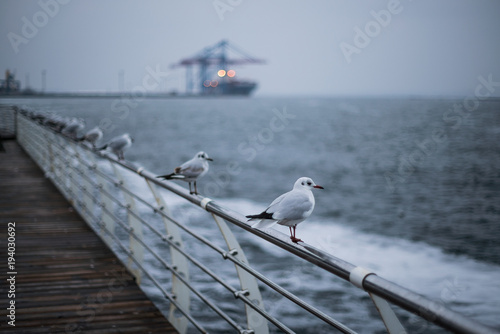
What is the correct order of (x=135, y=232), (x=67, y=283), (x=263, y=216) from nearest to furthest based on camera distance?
(x=263, y=216) < (x=67, y=283) < (x=135, y=232)

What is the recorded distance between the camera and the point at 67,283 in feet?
9.95

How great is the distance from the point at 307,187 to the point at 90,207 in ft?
10.7

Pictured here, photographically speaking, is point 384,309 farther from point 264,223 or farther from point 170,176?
point 170,176

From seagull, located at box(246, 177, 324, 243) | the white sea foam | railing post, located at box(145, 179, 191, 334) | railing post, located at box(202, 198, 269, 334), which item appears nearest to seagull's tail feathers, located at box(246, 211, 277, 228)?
seagull, located at box(246, 177, 324, 243)

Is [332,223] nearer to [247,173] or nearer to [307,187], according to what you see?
[247,173]

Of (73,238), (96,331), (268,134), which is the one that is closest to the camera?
(96,331)

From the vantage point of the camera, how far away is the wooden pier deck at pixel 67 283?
98.0 inches

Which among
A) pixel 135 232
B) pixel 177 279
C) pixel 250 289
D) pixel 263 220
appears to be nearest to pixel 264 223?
pixel 263 220

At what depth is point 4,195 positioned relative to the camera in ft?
19.0

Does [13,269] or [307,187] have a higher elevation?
[307,187]

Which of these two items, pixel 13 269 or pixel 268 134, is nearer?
pixel 13 269

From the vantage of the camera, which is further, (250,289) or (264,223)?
(250,289)

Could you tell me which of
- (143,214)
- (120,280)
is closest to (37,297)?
(120,280)

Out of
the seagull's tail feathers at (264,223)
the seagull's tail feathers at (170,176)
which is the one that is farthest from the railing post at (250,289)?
the seagull's tail feathers at (170,176)
